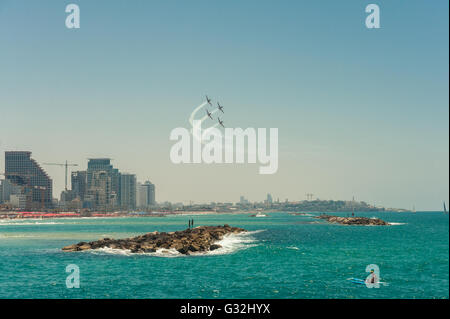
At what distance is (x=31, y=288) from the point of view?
132 feet

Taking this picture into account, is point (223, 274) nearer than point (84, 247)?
Yes

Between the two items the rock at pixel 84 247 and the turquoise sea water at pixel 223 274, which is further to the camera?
the rock at pixel 84 247

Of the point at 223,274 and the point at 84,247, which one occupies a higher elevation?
the point at 223,274

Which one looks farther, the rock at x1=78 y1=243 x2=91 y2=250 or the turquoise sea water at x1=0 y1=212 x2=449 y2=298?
the rock at x1=78 y1=243 x2=91 y2=250

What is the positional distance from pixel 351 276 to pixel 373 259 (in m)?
18.6
